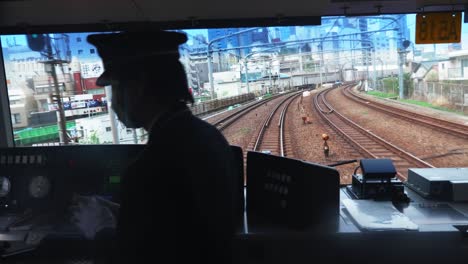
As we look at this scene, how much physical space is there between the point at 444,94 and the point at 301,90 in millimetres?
872

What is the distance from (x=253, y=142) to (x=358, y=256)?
991 mm

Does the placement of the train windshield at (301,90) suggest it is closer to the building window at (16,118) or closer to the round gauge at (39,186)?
the building window at (16,118)

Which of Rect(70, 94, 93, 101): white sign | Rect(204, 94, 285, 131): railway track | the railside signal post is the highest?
the railside signal post

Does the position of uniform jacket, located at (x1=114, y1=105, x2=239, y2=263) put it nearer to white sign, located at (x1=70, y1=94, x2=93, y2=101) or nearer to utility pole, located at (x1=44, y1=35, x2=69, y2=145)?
white sign, located at (x1=70, y1=94, x2=93, y2=101)

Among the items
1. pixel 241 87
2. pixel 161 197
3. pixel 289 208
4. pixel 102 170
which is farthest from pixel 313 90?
pixel 161 197

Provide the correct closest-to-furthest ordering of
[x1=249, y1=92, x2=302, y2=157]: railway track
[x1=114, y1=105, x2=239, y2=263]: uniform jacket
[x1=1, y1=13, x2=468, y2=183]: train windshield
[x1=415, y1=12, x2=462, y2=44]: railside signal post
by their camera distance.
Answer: [x1=114, y1=105, x2=239, y2=263]: uniform jacket < [x1=415, y1=12, x2=462, y2=44]: railside signal post < [x1=1, y1=13, x2=468, y2=183]: train windshield < [x1=249, y1=92, x2=302, y2=157]: railway track

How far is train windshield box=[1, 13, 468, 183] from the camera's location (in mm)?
2281

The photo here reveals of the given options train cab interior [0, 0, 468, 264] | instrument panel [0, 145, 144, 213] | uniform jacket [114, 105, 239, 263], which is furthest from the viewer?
instrument panel [0, 145, 144, 213]

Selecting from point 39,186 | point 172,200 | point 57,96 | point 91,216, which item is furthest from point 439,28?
point 39,186

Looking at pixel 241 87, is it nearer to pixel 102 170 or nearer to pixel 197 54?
pixel 197 54

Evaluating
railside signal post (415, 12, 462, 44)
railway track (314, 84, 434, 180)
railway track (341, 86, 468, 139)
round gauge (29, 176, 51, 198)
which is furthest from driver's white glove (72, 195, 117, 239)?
railside signal post (415, 12, 462, 44)

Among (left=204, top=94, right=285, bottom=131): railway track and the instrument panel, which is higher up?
(left=204, top=94, right=285, bottom=131): railway track

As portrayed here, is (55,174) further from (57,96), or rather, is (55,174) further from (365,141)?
(365,141)

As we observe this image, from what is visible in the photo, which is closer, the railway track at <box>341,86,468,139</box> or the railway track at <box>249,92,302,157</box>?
the railway track at <box>341,86,468,139</box>
